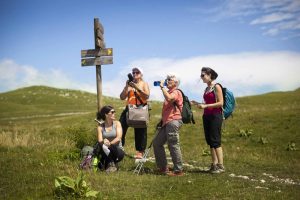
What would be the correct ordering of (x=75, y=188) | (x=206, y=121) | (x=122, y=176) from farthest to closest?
(x=206, y=121), (x=122, y=176), (x=75, y=188)

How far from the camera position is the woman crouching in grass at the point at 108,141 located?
40.9ft

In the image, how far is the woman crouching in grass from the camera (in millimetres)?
12477

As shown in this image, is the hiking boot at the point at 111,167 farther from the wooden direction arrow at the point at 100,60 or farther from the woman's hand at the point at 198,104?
the wooden direction arrow at the point at 100,60

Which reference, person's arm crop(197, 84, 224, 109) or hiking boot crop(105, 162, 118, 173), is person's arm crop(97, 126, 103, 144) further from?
person's arm crop(197, 84, 224, 109)

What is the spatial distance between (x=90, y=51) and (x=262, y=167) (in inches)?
312

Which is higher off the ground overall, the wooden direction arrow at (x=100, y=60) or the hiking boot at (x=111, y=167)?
the wooden direction arrow at (x=100, y=60)

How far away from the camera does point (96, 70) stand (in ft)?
51.9

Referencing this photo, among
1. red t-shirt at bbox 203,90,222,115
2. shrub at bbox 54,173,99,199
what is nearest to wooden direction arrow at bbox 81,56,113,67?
red t-shirt at bbox 203,90,222,115

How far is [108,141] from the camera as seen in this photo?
12.5 meters

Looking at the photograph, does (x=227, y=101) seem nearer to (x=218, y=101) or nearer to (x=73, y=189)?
(x=218, y=101)

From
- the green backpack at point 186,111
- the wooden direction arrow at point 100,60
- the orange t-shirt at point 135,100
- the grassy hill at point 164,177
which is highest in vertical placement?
the wooden direction arrow at point 100,60

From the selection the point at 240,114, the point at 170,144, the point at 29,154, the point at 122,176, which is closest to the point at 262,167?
the point at 170,144

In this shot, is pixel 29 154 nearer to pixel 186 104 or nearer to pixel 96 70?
pixel 96 70

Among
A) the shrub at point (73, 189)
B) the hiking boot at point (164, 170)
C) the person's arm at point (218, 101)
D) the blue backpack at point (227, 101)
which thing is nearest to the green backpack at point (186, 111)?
the person's arm at point (218, 101)
